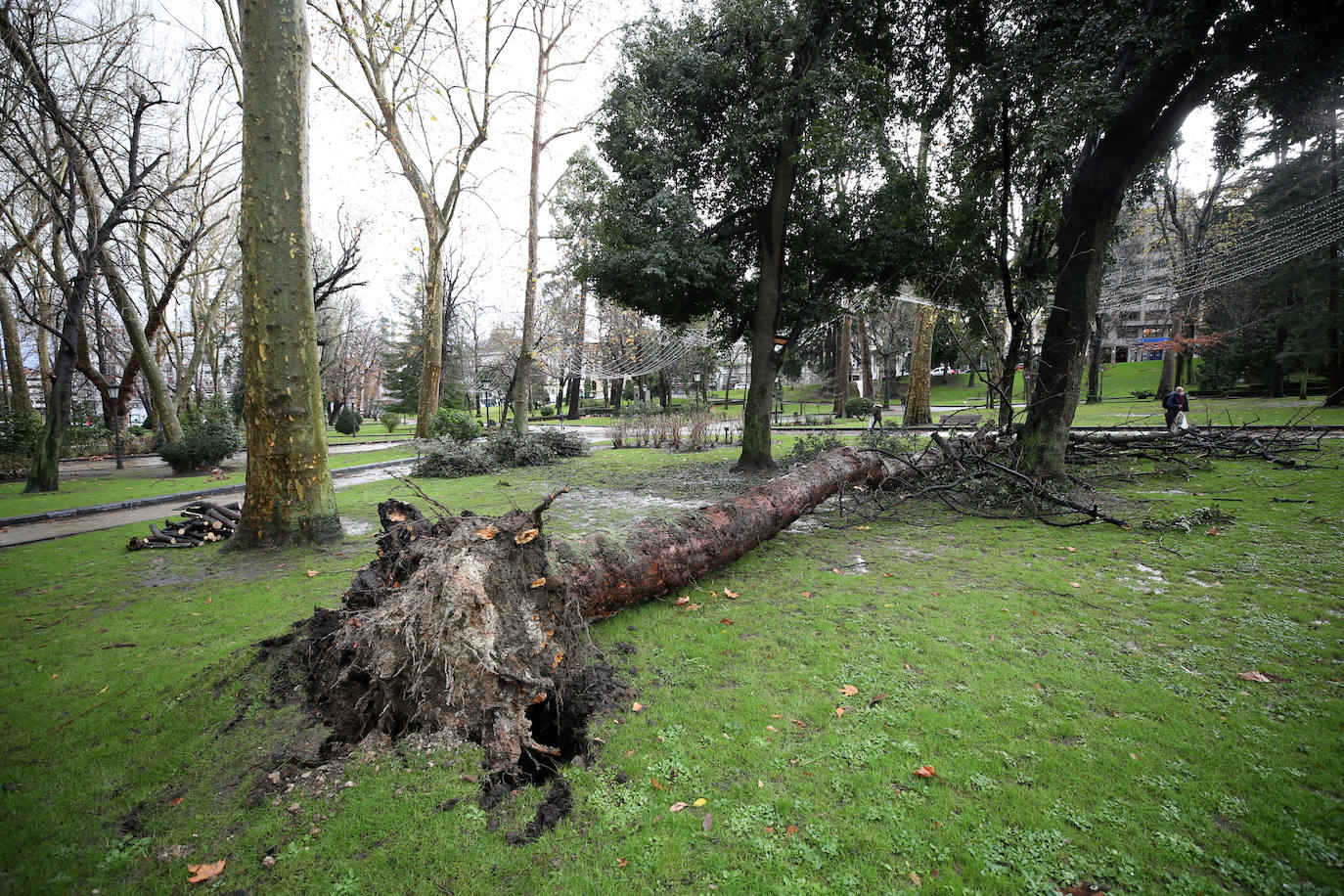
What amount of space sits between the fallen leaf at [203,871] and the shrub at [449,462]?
10.1 meters

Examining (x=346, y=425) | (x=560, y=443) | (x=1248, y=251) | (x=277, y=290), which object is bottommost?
(x=560, y=443)

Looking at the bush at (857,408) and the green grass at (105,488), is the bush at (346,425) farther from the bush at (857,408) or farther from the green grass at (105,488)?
the bush at (857,408)

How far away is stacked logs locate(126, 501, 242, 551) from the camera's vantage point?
18.1 feet

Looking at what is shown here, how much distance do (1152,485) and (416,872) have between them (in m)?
9.91

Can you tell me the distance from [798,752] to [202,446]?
1517cm

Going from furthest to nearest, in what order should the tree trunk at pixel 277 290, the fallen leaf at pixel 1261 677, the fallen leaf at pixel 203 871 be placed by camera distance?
the tree trunk at pixel 277 290
the fallen leaf at pixel 1261 677
the fallen leaf at pixel 203 871

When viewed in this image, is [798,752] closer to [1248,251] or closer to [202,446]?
[202,446]

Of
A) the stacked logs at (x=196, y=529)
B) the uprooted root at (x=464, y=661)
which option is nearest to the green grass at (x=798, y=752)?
the uprooted root at (x=464, y=661)

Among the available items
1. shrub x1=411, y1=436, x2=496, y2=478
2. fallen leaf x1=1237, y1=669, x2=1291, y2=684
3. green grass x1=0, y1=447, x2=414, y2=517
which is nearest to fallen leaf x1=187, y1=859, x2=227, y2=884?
fallen leaf x1=1237, y1=669, x2=1291, y2=684

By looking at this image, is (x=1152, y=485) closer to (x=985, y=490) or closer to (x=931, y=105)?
(x=985, y=490)

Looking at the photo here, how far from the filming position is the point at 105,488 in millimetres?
9461

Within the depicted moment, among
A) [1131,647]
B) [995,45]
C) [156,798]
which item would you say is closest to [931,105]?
[995,45]

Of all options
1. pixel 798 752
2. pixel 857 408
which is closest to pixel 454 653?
pixel 798 752

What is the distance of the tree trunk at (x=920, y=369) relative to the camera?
57.4ft
